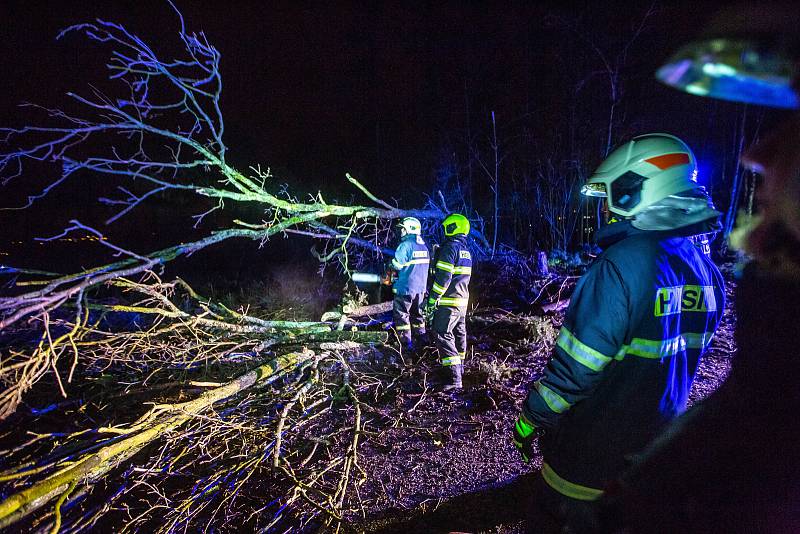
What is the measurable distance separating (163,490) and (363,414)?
1938 millimetres

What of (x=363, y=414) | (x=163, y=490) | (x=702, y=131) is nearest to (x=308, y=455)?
(x=363, y=414)

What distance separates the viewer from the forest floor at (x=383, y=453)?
263 centimetres

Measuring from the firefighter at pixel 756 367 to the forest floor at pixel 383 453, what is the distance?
6.05ft

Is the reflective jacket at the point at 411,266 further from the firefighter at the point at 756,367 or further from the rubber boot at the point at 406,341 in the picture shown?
the firefighter at the point at 756,367

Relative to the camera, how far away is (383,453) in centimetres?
343

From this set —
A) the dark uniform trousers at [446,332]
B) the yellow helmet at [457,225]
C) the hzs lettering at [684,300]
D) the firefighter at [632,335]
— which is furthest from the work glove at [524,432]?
the yellow helmet at [457,225]

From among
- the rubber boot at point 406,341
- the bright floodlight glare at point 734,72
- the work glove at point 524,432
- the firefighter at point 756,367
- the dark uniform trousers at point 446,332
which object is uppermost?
the bright floodlight glare at point 734,72

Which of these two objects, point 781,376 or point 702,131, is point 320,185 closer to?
point 702,131

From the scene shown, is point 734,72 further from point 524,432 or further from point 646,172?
point 524,432

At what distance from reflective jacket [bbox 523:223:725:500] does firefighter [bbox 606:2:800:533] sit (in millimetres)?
634

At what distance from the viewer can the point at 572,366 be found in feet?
5.00

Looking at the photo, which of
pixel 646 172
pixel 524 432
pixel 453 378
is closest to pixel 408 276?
pixel 453 378

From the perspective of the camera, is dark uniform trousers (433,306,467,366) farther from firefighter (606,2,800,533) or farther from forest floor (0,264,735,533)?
firefighter (606,2,800,533)

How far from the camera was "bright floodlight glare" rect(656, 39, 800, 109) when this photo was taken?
71 cm
